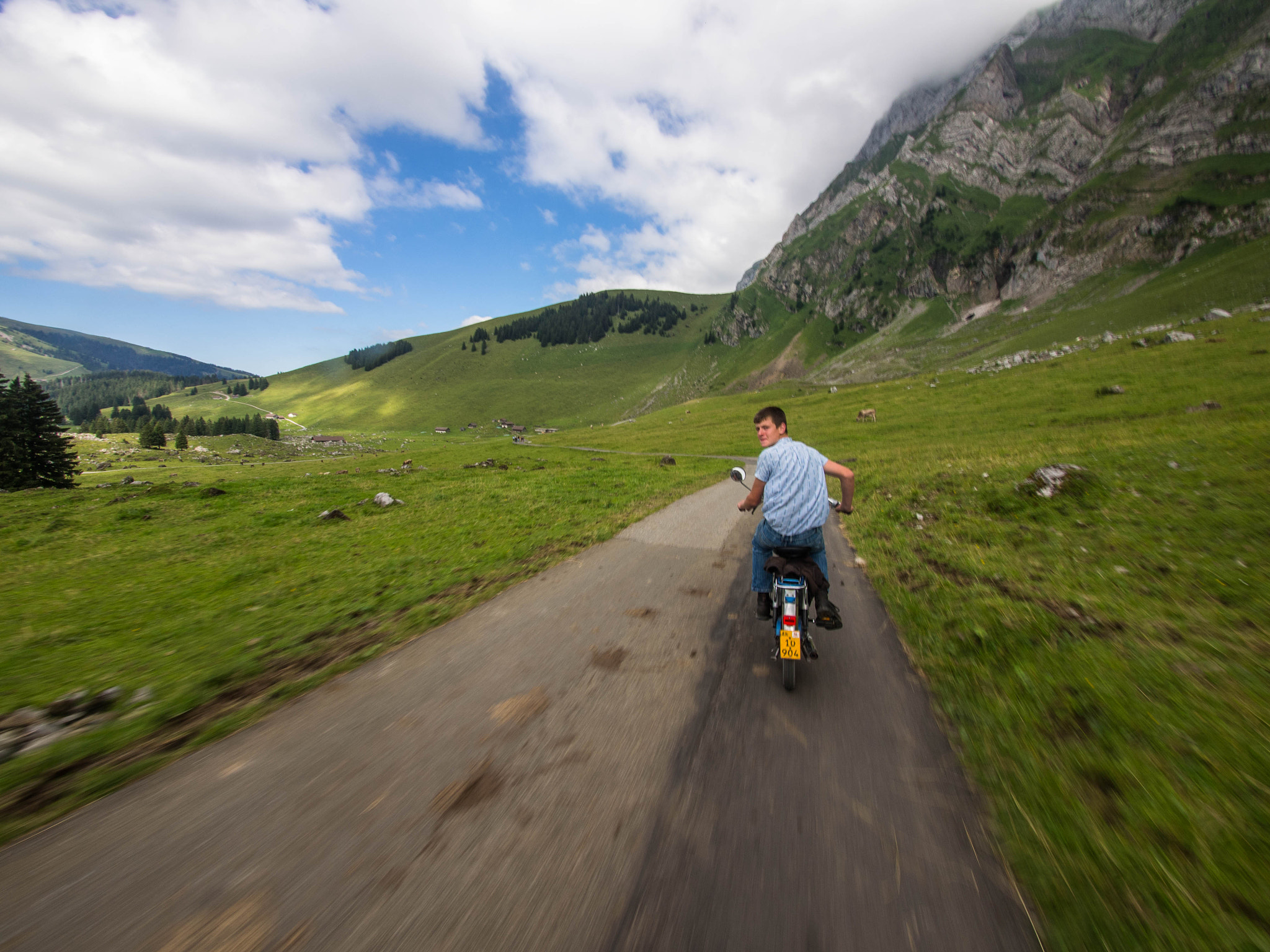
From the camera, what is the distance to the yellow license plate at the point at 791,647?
508 cm

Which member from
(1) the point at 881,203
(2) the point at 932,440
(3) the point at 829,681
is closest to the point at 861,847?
(3) the point at 829,681

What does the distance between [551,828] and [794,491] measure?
432cm

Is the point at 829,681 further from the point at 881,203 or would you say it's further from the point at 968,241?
the point at 881,203

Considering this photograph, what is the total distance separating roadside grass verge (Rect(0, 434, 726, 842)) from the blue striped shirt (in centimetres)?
540

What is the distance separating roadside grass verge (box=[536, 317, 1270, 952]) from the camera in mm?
2740

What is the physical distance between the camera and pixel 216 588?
30.2 feet

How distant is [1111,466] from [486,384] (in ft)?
579

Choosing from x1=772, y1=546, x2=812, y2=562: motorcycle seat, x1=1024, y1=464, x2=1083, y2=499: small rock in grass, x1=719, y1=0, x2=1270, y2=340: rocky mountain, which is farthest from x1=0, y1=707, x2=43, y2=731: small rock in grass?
x1=719, y1=0, x2=1270, y2=340: rocky mountain

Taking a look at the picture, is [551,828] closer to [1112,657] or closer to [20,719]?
[1112,657]

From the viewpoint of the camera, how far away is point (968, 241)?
136 meters

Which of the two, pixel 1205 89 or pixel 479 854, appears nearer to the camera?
pixel 479 854

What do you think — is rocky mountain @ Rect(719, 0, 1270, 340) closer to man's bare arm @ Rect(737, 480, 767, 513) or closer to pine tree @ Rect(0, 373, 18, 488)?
man's bare arm @ Rect(737, 480, 767, 513)

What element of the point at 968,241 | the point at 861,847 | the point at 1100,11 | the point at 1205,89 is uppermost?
the point at 1100,11

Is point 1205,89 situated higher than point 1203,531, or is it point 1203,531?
point 1205,89
